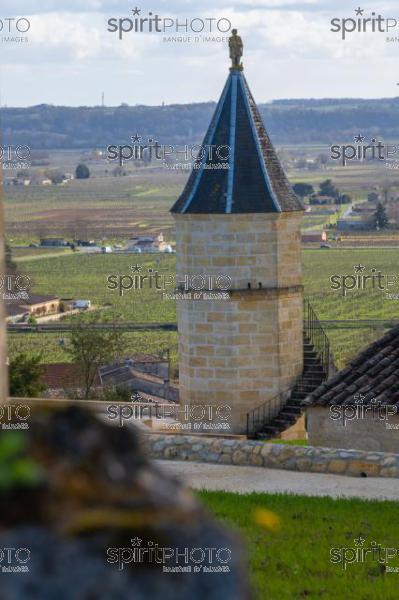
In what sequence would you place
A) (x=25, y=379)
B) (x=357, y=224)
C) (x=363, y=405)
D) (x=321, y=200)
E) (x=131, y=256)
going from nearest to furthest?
(x=363, y=405) < (x=25, y=379) < (x=357, y=224) < (x=131, y=256) < (x=321, y=200)

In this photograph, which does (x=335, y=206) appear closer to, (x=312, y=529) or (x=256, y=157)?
(x=256, y=157)

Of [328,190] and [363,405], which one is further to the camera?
[328,190]

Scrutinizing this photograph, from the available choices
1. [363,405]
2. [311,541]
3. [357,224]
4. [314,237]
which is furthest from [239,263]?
[314,237]

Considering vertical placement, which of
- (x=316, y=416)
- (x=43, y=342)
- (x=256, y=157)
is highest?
(x=256, y=157)

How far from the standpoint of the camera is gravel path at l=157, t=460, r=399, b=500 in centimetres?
1002

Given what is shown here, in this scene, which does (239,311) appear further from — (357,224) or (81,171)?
(81,171)

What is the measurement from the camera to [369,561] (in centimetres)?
773

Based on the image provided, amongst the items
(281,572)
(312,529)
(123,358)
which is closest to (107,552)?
(281,572)

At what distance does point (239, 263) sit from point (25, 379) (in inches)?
331

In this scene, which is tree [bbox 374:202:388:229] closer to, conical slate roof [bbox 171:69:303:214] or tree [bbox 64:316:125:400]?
tree [bbox 64:316:125:400]

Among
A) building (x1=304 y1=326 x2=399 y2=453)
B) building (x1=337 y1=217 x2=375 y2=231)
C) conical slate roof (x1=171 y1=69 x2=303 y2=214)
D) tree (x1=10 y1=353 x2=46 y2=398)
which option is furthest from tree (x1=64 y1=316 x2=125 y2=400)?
building (x1=337 y1=217 x2=375 y2=231)

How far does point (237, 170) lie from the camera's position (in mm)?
19219

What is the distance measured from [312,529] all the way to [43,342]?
1708 inches

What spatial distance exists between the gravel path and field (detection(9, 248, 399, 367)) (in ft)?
110
